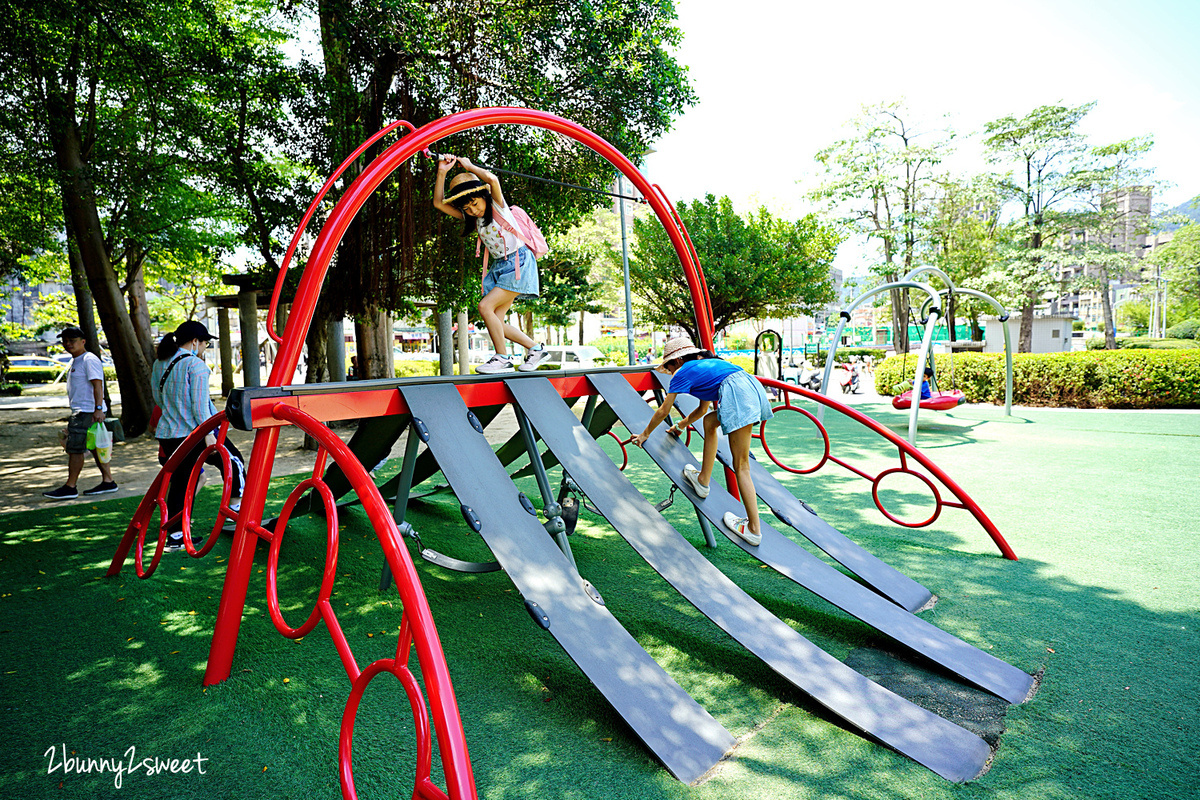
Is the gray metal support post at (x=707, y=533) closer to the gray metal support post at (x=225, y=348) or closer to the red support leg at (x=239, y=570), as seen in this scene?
the red support leg at (x=239, y=570)

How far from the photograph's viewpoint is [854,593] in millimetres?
3406

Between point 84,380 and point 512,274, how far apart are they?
15.7 ft

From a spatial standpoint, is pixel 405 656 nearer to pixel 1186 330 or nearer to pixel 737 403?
pixel 737 403

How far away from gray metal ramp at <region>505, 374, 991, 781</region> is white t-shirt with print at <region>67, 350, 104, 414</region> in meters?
4.98

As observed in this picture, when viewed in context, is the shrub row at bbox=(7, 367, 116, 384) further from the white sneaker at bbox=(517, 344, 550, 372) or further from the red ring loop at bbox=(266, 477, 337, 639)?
the red ring loop at bbox=(266, 477, 337, 639)

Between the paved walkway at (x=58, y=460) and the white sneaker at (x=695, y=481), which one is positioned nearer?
the white sneaker at (x=695, y=481)

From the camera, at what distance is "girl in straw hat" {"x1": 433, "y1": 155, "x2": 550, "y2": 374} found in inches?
161

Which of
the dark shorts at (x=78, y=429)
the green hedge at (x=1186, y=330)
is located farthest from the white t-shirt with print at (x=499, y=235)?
the green hedge at (x=1186, y=330)

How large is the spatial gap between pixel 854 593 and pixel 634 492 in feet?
4.32

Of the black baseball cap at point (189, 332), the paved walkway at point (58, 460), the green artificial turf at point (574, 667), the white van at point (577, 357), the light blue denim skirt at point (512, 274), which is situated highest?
the light blue denim skirt at point (512, 274)

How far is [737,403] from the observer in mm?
3615

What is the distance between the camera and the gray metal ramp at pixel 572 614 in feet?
7.83

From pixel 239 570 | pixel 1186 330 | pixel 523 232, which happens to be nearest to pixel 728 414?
pixel 523 232

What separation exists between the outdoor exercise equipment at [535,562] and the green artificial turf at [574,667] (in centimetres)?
17
